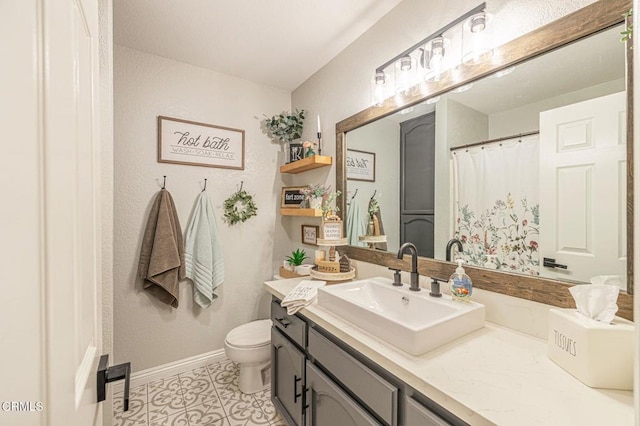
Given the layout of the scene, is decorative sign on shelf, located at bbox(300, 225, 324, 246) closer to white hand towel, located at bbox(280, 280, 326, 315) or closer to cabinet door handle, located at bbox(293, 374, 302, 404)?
white hand towel, located at bbox(280, 280, 326, 315)

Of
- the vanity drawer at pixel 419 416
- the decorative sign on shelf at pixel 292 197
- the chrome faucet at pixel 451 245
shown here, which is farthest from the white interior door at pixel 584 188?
the decorative sign on shelf at pixel 292 197

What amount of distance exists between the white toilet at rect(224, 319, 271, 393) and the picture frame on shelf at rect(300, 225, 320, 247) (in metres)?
0.80

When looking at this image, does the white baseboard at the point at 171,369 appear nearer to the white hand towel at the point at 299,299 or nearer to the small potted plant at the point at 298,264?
the small potted plant at the point at 298,264

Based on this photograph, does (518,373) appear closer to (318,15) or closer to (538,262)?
(538,262)

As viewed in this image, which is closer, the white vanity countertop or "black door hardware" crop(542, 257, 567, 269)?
the white vanity countertop

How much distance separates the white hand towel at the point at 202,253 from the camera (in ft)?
7.22

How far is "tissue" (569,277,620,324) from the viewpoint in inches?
29.3

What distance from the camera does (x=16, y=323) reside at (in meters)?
0.29

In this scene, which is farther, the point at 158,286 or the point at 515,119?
the point at 158,286

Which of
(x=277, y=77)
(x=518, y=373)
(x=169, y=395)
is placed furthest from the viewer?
(x=277, y=77)

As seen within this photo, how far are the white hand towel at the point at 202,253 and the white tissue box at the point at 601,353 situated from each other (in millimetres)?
2186

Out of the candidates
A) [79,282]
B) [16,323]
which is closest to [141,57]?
[79,282]

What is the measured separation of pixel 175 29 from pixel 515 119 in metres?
2.10

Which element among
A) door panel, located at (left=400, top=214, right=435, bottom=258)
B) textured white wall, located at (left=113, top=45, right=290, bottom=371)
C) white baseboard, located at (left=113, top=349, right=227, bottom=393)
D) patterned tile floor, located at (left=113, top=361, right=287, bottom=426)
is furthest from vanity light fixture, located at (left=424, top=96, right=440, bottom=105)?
white baseboard, located at (left=113, top=349, right=227, bottom=393)
